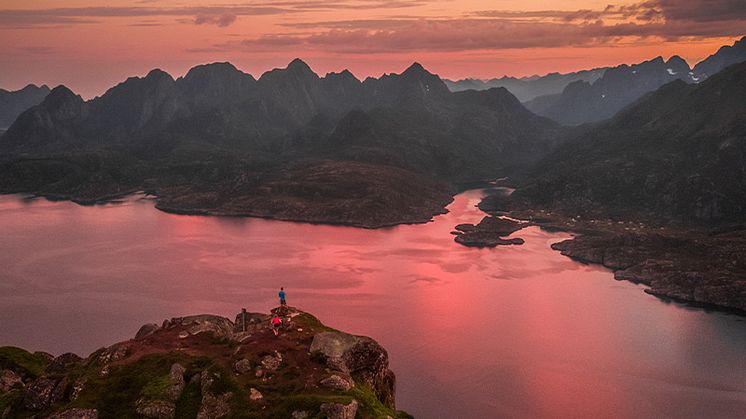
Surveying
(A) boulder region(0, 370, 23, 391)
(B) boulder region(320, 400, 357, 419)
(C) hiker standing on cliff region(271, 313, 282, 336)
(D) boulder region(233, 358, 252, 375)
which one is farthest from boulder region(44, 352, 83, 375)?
(B) boulder region(320, 400, 357, 419)

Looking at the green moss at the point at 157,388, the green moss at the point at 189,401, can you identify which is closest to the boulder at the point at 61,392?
the green moss at the point at 157,388

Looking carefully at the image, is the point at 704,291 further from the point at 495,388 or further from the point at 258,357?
the point at 258,357

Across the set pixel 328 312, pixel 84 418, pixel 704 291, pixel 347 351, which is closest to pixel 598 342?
pixel 704 291

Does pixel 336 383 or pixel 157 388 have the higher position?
pixel 336 383

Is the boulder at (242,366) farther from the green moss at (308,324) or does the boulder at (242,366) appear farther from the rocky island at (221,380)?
the green moss at (308,324)

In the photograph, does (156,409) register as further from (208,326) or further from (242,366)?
(208,326)

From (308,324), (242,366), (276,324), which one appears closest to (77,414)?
(242,366)
